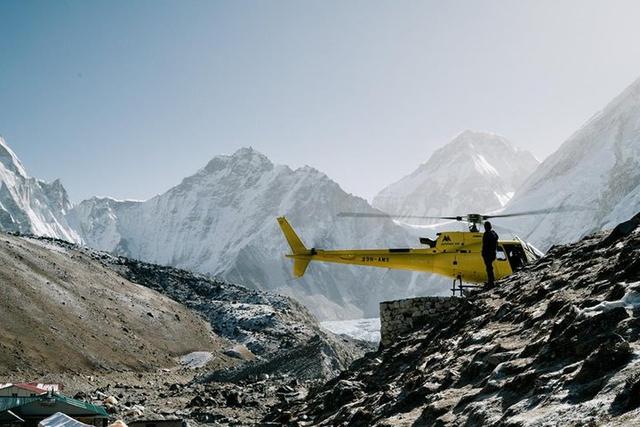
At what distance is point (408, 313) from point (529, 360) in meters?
13.3

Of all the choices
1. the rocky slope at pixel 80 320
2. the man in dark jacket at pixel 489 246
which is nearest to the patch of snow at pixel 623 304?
the man in dark jacket at pixel 489 246

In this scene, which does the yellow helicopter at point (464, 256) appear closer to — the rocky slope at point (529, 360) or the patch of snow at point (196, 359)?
the rocky slope at point (529, 360)

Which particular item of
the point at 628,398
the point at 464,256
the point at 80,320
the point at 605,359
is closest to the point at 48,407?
the point at 464,256

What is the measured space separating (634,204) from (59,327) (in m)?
188

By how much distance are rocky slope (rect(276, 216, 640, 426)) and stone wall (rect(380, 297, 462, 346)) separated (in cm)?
361

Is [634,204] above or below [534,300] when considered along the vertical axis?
below

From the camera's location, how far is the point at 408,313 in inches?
913

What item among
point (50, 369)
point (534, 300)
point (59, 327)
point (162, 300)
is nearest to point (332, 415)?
point (534, 300)

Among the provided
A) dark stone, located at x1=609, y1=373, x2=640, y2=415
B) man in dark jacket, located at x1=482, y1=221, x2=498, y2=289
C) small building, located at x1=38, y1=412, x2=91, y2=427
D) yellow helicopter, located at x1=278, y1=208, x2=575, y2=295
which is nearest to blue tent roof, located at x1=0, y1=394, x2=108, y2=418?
small building, located at x1=38, y1=412, x2=91, y2=427

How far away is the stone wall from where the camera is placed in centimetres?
2273

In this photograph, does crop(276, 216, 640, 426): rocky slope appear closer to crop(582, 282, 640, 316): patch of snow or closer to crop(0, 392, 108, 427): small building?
crop(582, 282, 640, 316): patch of snow

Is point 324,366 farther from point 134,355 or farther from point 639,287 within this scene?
point 639,287

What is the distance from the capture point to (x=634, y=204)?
19925cm

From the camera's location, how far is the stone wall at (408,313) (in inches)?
895
